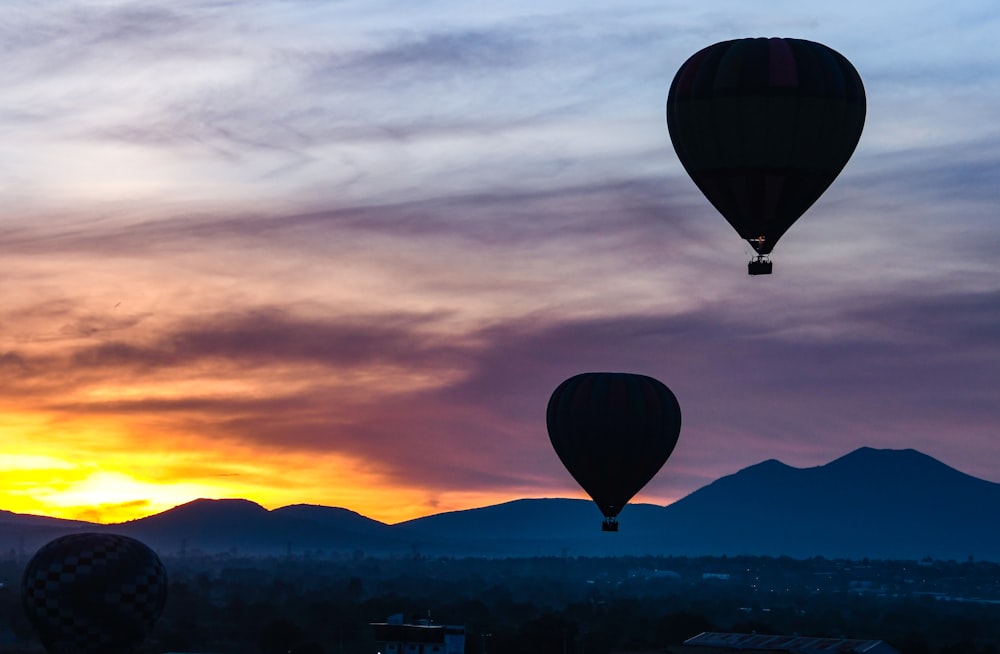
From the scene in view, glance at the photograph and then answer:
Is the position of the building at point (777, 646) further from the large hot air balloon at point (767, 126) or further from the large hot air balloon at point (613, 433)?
the large hot air balloon at point (767, 126)

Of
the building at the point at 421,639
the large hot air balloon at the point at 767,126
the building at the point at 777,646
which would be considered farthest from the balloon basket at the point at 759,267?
the building at the point at 421,639

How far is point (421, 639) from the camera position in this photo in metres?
123

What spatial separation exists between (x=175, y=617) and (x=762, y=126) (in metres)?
113

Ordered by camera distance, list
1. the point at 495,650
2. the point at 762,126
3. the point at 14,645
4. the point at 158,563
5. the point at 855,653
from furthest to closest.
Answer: the point at 14,645 → the point at 495,650 → the point at 158,563 → the point at 855,653 → the point at 762,126

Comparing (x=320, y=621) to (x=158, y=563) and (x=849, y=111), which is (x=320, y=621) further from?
(x=849, y=111)

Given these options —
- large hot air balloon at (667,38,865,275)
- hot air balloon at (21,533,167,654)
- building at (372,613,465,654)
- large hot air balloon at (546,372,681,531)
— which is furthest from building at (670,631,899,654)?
building at (372,613,465,654)

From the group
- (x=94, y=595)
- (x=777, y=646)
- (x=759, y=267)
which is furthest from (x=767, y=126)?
(x=94, y=595)

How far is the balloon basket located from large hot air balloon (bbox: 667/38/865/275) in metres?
0.07

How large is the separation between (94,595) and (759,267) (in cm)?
3428

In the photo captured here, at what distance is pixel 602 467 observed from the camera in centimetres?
7875

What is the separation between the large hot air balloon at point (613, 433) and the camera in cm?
7881

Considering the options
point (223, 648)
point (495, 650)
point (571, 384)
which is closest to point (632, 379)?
point (571, 384)

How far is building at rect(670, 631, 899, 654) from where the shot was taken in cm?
8062

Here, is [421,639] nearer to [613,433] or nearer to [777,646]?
[777,646]
